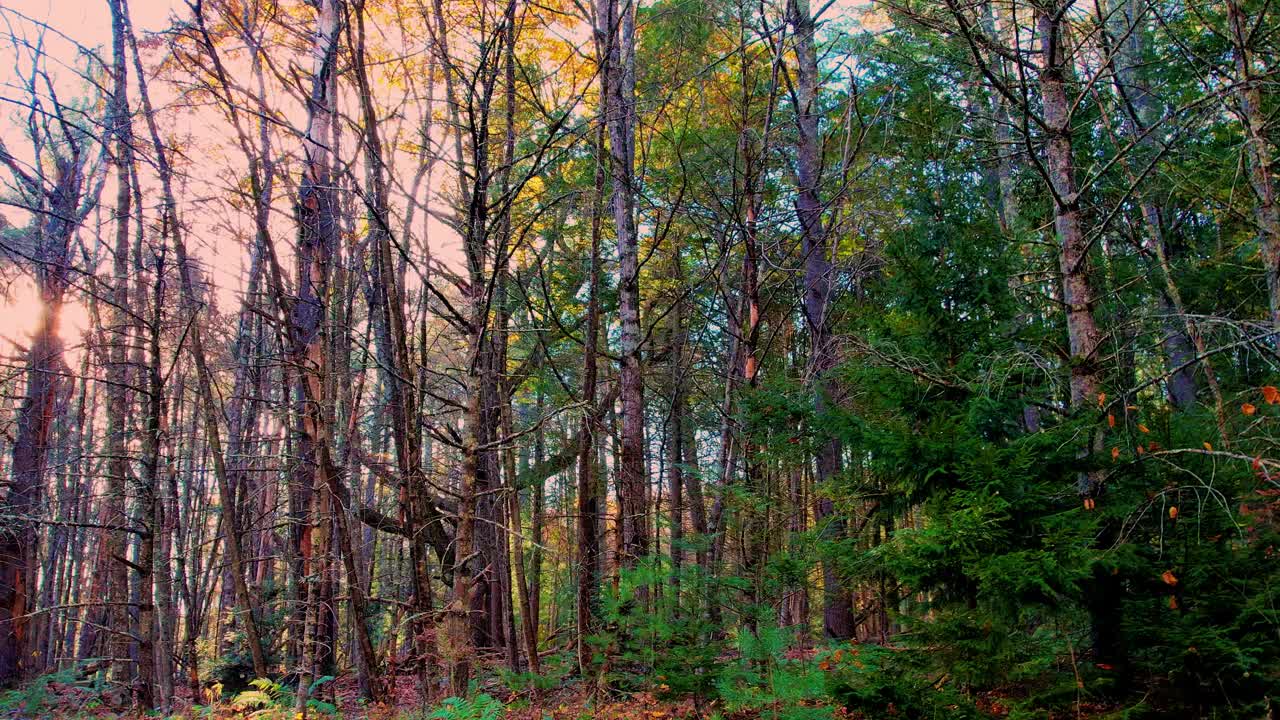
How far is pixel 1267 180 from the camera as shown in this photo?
197 inches

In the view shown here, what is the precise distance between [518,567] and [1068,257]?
6408 mm

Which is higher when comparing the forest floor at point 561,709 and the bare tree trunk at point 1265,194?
the bare tree trunk at point 1265,194

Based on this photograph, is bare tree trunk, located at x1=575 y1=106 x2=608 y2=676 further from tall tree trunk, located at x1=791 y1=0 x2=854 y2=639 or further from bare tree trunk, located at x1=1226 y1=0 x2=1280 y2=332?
bare tree trunk, located at x1=1226 y1=0 x2=1280 y2=332

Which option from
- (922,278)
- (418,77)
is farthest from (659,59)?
(922,278)

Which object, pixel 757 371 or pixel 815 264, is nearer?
pixel 757 371

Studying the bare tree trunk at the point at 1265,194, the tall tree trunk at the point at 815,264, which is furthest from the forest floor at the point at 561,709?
the bare tree trunk at the point at 1265,194

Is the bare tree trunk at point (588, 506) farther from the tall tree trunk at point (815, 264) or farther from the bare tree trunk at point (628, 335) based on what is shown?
the tall tree trunk at point (815, 264)

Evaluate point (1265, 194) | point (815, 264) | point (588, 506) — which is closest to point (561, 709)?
point (588, 506)

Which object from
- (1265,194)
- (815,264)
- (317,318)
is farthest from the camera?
(815,264)

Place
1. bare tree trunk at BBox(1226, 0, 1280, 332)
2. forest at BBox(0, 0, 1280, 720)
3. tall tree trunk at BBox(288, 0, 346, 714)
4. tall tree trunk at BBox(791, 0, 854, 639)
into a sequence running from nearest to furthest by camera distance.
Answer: forest at BBox(0, 0, 1280, 720) < bare tree trunk at BBox(1226, 0, 1280, 332) < tall tree trunk at BBox(288, 0, 346, 714) < tall tree trunk at BBox(791, 0, 854, 639)

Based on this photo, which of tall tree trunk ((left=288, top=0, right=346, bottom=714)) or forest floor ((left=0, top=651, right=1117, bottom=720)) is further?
tall tree trunk ((left=288, top=0, right=346, bottom=714))

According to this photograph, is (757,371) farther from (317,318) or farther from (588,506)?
(317,318)

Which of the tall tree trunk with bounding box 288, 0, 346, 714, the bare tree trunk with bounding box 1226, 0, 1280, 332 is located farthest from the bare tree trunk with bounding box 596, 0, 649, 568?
the bare tree trunk with bounding box 1226, 0, 1280, 332

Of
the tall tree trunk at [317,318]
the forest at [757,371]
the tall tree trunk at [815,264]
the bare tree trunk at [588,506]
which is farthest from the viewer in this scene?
the tall tree trunk at [815,264]
